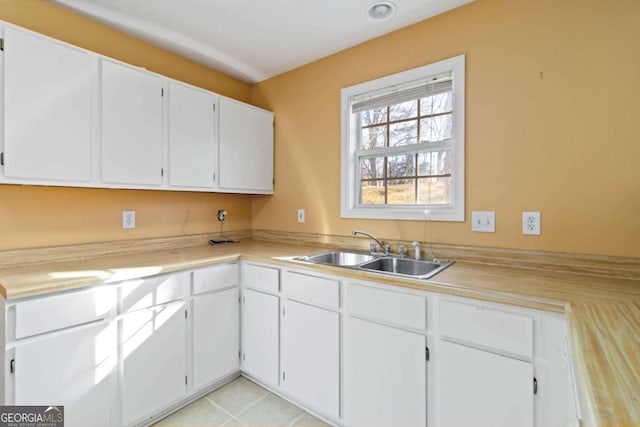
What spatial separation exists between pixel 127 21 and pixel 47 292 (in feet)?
5.98

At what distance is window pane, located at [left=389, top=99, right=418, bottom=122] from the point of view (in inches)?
85.3

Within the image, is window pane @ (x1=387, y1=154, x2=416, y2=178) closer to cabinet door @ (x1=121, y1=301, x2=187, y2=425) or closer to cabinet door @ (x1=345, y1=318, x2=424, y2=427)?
cabinet door @ (x1=345, y1=318, x2=424, y2=427)

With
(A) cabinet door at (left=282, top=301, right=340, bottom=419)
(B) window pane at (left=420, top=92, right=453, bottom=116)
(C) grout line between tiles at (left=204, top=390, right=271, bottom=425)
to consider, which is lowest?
(C) grout line between tiles at (left=204, top=390, right=271, bottom=425)

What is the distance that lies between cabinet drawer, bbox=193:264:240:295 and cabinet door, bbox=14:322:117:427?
Result: 50cm

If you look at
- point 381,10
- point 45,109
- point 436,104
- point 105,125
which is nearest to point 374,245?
point 436,104

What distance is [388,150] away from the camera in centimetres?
228

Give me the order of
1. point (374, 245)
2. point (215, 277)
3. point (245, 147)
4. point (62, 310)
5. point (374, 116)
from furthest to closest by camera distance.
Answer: point (245, 147) < point (374, 116) < point (374, 245) < point (215, 277) < point (62, 310)

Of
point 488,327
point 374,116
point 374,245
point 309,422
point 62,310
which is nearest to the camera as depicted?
point 488,327

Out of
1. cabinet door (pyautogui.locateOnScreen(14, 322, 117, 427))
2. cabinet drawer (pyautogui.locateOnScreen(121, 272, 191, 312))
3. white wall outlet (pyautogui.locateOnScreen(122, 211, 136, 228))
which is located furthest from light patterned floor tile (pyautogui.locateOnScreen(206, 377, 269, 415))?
white wall outlet (pyautogui.locateOnScreen(122, 211, 136, 228))

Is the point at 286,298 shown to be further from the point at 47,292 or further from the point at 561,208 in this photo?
the point at 561,208

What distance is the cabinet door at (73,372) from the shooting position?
1.31m

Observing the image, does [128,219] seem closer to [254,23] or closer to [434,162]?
[254,23]

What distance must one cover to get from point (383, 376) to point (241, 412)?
984mm

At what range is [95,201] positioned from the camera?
204 cm
